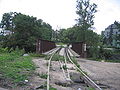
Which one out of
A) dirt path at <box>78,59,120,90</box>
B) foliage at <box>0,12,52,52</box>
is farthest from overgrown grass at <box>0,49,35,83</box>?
foliage at <box>0,12,52,52</box>

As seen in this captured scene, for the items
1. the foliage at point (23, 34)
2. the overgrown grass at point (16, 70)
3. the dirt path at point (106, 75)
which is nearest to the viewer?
the overgrown grass at point (16, 70)

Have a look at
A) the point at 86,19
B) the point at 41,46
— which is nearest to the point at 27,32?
the point at 86,19

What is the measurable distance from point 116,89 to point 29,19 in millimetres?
44940

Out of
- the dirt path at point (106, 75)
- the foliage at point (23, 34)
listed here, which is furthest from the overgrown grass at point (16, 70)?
the foliage at point (23, 34)

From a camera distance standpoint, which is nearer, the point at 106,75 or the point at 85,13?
the point at 106,75

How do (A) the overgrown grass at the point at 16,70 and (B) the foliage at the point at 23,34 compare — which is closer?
(A) the overgrown grass at the point at 16,70

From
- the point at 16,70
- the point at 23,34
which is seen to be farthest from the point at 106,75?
the point at 23,34

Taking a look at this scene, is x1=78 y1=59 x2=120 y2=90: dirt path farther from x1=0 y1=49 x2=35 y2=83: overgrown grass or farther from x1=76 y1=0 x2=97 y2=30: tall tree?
x1=76 y1=0 x2=97 y2=30: tall tree

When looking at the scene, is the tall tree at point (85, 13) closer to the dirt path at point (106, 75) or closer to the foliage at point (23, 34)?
the foliage at point (23, 34)

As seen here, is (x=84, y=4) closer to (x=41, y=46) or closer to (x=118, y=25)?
(x=118, y=25)

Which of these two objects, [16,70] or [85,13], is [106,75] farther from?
[85,13]

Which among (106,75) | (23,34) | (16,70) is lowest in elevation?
(106,75)

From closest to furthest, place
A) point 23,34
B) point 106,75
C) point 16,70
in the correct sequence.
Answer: point 16,70 → point 106,75 → point 23,34

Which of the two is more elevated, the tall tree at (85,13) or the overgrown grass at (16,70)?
the tall tree at (85,13)
